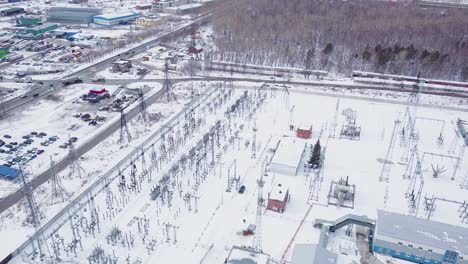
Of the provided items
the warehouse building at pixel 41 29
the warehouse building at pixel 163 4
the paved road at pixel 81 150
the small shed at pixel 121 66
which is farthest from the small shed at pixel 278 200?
the warehouse building at pixel 163 4

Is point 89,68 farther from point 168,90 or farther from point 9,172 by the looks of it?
point 9,172

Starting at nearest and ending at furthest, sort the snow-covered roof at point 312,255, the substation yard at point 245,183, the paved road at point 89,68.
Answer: the snow-covered roof at point 312,255, the substation yard at point 245,183, the paved road at point 89,68

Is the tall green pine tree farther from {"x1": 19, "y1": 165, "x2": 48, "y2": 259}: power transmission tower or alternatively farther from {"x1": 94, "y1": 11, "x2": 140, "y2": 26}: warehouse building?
{"x1": 94, "y1": 11, "x2": 140, "y2": 26}: warehouse building

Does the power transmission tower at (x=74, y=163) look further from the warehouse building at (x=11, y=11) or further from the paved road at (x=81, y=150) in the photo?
the warehouse building at (x=11, y=11)

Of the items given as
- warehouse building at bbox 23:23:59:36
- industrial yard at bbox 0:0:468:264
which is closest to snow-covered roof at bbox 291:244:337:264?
industrial yard at bbox 0:0:468:264

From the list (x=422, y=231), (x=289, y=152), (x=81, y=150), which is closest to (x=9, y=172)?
(x=81, y=150)

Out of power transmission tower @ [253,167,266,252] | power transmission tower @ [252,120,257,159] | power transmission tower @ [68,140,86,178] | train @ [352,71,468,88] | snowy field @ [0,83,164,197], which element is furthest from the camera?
train @ [352,71,468,88]
